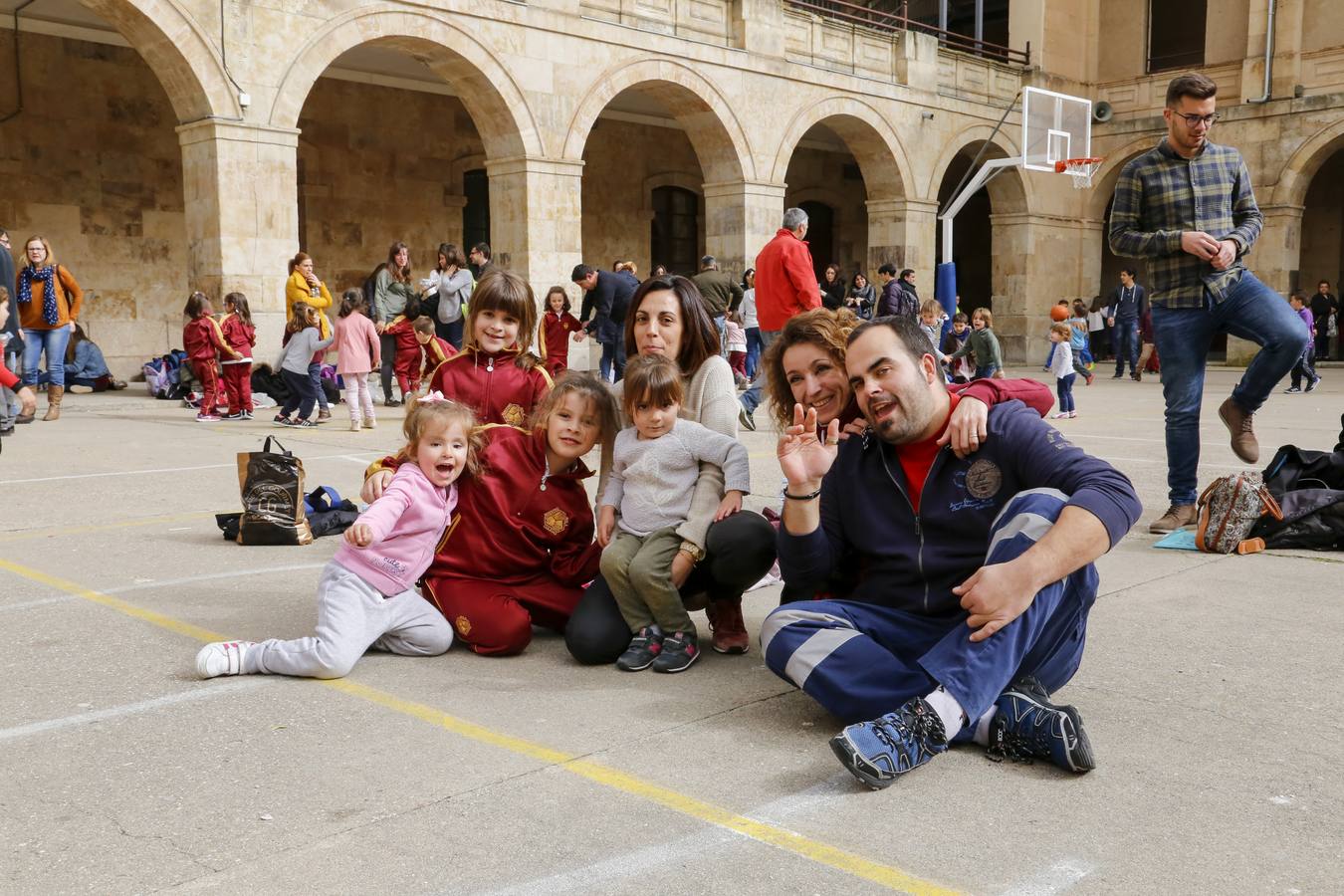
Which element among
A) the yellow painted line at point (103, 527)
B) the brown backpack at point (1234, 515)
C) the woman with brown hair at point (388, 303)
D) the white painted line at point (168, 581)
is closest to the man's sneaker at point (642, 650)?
the white painted line at point (168, 581)

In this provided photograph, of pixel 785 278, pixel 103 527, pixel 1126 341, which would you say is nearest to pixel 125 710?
pixel 103 527

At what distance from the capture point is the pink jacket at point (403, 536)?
12.6ft

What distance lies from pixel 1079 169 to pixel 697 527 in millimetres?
21786

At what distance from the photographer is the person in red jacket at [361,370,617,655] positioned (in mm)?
4004

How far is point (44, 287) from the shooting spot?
1167 cm

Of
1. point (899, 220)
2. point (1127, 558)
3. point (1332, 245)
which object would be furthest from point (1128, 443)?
point (1332, 245)

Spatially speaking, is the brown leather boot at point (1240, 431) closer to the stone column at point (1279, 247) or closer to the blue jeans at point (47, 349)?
the blue jeans at point (47, 349)

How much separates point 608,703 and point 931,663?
3.11ft

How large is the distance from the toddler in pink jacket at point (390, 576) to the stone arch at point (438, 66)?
11.1 metres

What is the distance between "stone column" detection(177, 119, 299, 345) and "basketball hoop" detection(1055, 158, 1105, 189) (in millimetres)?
14233

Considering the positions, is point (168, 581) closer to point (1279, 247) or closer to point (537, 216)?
point (537, 216)

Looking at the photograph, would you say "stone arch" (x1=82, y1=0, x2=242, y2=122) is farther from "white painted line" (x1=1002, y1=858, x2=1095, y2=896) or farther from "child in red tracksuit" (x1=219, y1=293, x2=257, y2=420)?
"white painted line" (x1=1002, y1=858, x2=1095, y2=896)

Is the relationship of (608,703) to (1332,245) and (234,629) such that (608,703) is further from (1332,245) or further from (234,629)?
(1332,245)

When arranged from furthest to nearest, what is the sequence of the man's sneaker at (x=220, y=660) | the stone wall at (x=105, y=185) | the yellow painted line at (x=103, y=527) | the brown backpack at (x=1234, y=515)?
the stone wall at (x=105, y=185), the yellow painted line at (x=103, y=527), the brown backpack at (x=1234, y=515), the man's sneaker at (x=220, y=660)
